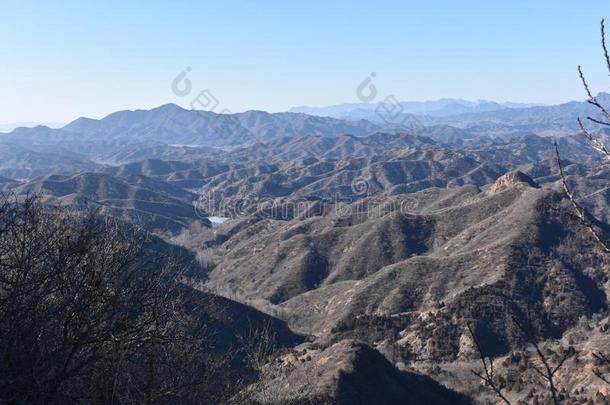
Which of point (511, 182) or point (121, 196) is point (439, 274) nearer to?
point (511, 182)

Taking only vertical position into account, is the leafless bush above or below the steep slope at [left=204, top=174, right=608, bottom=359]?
above

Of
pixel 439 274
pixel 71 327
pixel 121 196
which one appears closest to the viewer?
pixel 71 327

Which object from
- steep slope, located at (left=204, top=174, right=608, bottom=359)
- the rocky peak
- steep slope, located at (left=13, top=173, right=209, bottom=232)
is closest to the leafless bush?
steep slope, located at (left=204, top=174, right=608, bottom=359)

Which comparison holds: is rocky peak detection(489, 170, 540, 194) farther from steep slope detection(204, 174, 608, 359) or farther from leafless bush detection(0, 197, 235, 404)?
leafless bush detection(0, 197, 235, 404)

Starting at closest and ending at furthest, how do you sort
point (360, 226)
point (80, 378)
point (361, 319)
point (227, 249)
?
point (80, 378) < point (361, 319) < point (360, 226) < point (227, 249)

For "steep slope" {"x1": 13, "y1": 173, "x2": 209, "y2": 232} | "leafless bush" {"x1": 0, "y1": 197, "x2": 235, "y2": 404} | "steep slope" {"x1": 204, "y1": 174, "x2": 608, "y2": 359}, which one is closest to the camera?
"leafless bush" {"x1": 0, "y1": 197, "x2": 235, "y2": 404}

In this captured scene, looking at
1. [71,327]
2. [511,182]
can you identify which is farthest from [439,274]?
[71,327]

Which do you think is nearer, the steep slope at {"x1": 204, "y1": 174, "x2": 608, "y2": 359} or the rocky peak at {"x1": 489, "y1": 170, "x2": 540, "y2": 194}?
the steep slope at {"x1": 204, "y1": 174, "x2": 608, "y2": 359}

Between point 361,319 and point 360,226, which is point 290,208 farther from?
point 361,319

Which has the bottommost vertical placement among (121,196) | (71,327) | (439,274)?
(439,274)

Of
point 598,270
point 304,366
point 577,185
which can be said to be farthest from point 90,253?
point 577,185

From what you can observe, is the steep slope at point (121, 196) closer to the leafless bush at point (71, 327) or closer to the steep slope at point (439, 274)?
the steep slope at point (439, 274)
